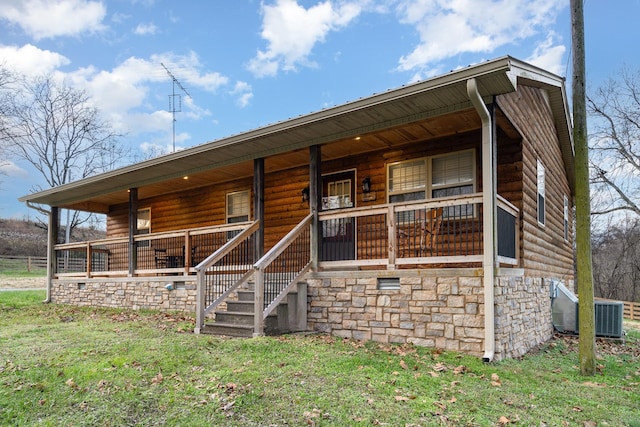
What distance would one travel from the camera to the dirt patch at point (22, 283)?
1982 centimetres

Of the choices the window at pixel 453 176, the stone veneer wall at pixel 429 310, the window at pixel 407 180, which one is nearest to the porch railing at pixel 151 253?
the window at pixel 407 180

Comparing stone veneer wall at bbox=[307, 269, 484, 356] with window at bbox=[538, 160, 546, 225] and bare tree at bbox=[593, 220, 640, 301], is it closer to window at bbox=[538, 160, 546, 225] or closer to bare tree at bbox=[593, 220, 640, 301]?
window at bbox=[538, 160, 546, 225]

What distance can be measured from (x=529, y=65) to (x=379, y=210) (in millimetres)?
2993

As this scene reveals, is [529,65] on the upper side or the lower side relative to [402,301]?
upper

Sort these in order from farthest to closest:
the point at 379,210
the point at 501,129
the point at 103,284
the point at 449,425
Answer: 1. the point at 103,284
2. the point at 501,129
3. the point at 379,210
4. the point at 449,425

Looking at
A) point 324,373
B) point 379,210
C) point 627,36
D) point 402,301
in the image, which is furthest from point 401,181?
point 627,36

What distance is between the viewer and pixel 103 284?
40.1 feet

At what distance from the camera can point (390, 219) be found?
711cm

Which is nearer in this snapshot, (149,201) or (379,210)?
(379,210)

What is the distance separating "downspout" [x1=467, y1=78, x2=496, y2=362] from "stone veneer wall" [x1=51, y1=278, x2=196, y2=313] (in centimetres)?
621

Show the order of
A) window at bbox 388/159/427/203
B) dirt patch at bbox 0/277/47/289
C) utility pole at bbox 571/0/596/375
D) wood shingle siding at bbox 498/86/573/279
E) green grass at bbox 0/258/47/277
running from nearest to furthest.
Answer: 1. utility pole at bbox 571/0/596/375
2. wood shingle siding at bbox 498/86/573/279
3. window at bbox 388/159/427/203
4. dirt patch at bbox 0/277/47/289
5. green grass at bbox 0/258/47/277

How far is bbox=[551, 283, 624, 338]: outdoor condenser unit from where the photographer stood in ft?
32.2

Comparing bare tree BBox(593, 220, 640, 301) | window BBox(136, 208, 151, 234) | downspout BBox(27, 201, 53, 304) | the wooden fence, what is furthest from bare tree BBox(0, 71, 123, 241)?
bare tree BBox(593, 220, 640, 301)

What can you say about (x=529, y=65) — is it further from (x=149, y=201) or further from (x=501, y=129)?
(x=149, y=201)
